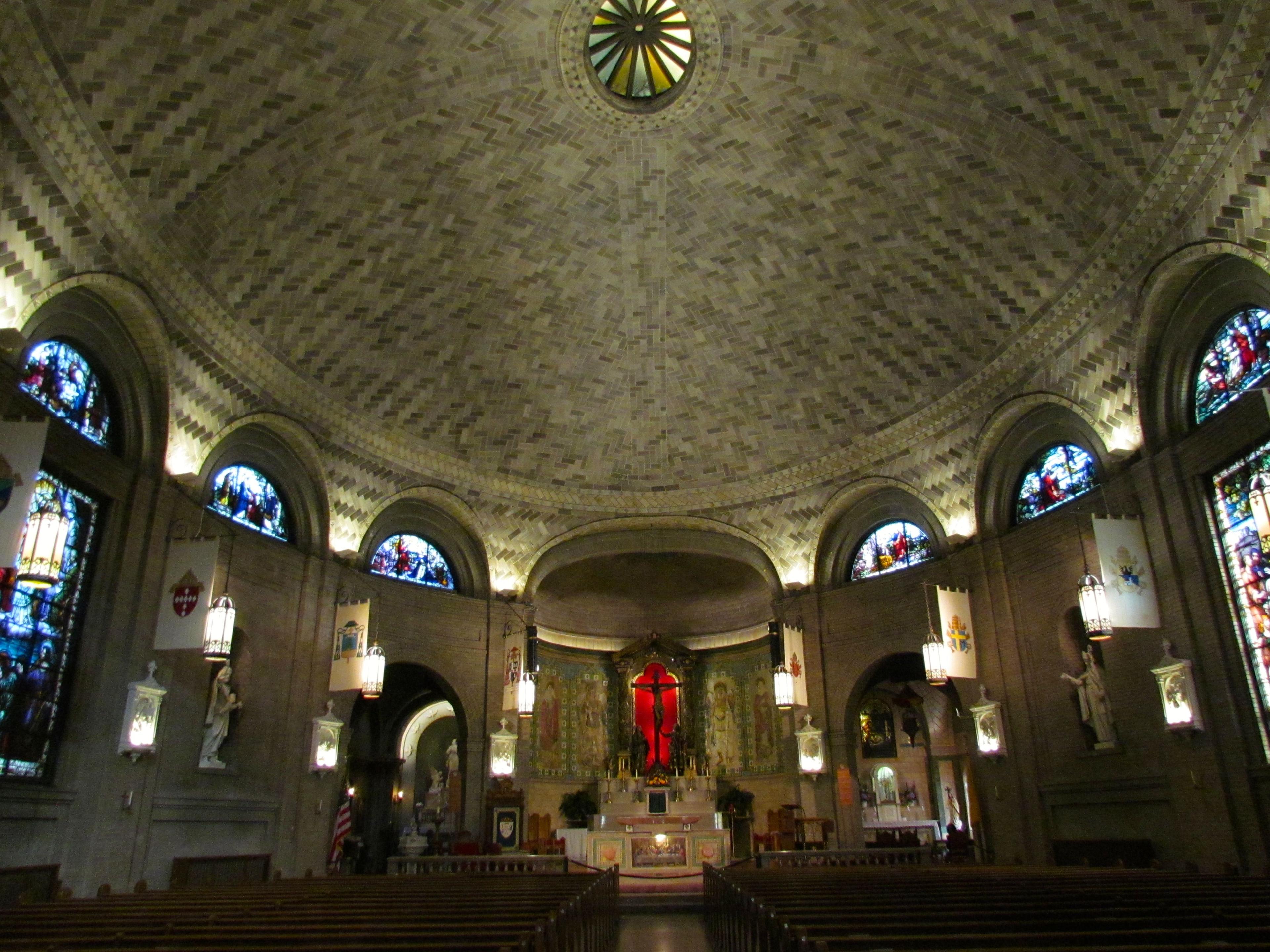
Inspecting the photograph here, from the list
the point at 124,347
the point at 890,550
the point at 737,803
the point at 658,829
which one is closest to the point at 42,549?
the point at 124,347

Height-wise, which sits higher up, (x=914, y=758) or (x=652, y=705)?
(x=652, y=705)

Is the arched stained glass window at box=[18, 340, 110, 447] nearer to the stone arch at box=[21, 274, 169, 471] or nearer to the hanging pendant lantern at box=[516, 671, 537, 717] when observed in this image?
the stone arch at box=[21, 274, 169, 471]

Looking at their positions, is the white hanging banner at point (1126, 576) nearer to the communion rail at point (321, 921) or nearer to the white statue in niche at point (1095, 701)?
the white statue in niche at point (1095, 701)

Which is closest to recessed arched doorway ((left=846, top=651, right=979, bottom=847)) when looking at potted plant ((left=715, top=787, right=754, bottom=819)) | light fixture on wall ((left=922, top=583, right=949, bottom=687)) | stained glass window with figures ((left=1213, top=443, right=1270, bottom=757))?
potted plant ((left=715, top=787, right=754, bottom=819))

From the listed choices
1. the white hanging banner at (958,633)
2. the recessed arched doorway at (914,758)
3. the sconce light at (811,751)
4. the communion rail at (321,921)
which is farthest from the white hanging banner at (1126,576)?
the recessed arched doorway at (914,758)

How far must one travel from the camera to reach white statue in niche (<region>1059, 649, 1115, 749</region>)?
16.3m

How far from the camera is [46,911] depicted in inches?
288

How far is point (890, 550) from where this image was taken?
75.7 feet

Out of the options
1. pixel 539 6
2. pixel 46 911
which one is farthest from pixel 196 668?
pixel 539 6

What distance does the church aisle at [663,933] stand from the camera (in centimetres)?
1238

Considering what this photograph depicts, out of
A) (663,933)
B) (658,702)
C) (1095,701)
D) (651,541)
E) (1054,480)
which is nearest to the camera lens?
(663,933)

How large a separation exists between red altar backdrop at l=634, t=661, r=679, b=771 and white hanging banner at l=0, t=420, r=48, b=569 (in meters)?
19.4

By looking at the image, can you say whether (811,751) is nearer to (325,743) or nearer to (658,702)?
(658,702)

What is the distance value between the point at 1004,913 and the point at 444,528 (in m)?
19.0
